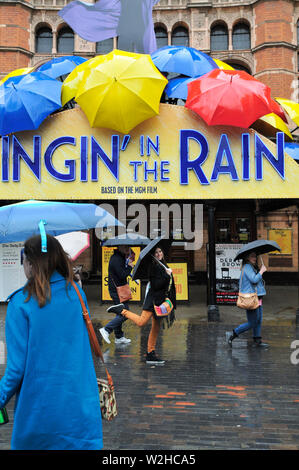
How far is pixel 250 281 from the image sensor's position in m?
7.39

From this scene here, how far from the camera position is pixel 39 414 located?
2205 millimetres

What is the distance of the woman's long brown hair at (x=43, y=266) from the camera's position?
7.41ft

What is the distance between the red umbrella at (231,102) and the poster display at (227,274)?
4289 millimetres

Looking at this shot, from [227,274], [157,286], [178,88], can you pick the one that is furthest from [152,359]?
[178,88]

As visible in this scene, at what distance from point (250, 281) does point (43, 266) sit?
571 cm

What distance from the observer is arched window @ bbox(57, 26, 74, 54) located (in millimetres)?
20781

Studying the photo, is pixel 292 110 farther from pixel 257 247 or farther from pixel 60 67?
pixel 60 67

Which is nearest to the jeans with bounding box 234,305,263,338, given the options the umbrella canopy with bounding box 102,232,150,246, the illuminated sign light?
the umbrella canopy with bounding box 102,232,150,246

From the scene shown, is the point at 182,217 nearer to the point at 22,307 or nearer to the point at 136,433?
the point at 136,433

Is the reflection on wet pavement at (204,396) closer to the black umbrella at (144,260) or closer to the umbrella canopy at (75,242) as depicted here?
the black umbrella at (144,260)

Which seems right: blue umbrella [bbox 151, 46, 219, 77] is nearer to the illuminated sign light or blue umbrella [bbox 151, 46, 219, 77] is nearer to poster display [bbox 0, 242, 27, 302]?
the illuminated sign light

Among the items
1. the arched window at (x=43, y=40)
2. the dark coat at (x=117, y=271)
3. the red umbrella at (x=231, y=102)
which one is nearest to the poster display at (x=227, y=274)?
the red umbrella at (x=231, y=102)

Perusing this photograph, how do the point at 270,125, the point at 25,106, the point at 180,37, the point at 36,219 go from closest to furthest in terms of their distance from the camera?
1. the point at 36,219
2. the point at 25,106
3. the point at 270,125
4. the point at 180,37
